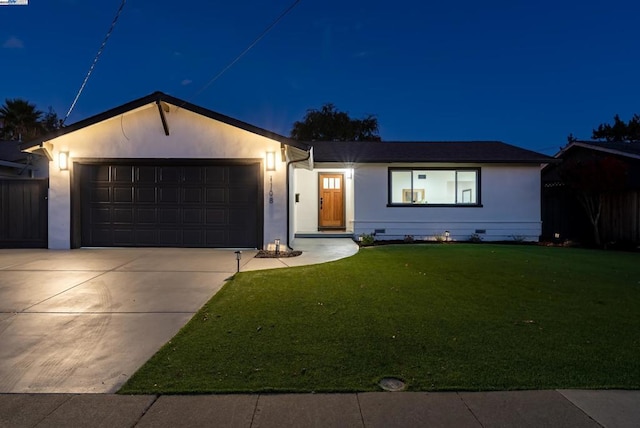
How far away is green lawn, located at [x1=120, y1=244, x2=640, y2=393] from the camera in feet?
9.71

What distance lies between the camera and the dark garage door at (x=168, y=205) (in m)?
10.4

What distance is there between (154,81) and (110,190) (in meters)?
9.04

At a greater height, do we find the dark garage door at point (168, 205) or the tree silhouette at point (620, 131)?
the tree silhouette at point (620, 131)

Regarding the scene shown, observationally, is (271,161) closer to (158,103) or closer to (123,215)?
(158,103)

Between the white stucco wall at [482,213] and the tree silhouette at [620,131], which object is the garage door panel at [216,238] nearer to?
the white stucco wall at [482,213]

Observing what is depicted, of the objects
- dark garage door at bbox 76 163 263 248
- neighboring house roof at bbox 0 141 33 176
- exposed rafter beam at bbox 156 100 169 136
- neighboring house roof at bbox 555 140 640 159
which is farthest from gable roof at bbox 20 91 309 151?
neighboring house roof at bbox 555 140 640 159

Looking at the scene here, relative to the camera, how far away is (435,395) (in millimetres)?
2734

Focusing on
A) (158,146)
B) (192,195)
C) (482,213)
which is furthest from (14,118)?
(482,213)

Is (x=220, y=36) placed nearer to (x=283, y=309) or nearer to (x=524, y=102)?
(x=283, y=309)

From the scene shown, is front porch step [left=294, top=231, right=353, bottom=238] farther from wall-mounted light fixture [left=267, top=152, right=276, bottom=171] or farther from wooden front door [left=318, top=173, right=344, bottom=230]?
wall-mounted light fixture [left=267, top=152, right=276, bottom=171]

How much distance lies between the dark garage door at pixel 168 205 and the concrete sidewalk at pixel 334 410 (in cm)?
777

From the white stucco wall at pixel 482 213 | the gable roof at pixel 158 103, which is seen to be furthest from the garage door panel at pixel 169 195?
the white stucco wall at pixel 482 213

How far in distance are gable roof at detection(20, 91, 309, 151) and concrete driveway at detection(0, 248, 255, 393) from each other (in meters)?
3.20

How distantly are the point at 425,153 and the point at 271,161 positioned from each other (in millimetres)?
6177
